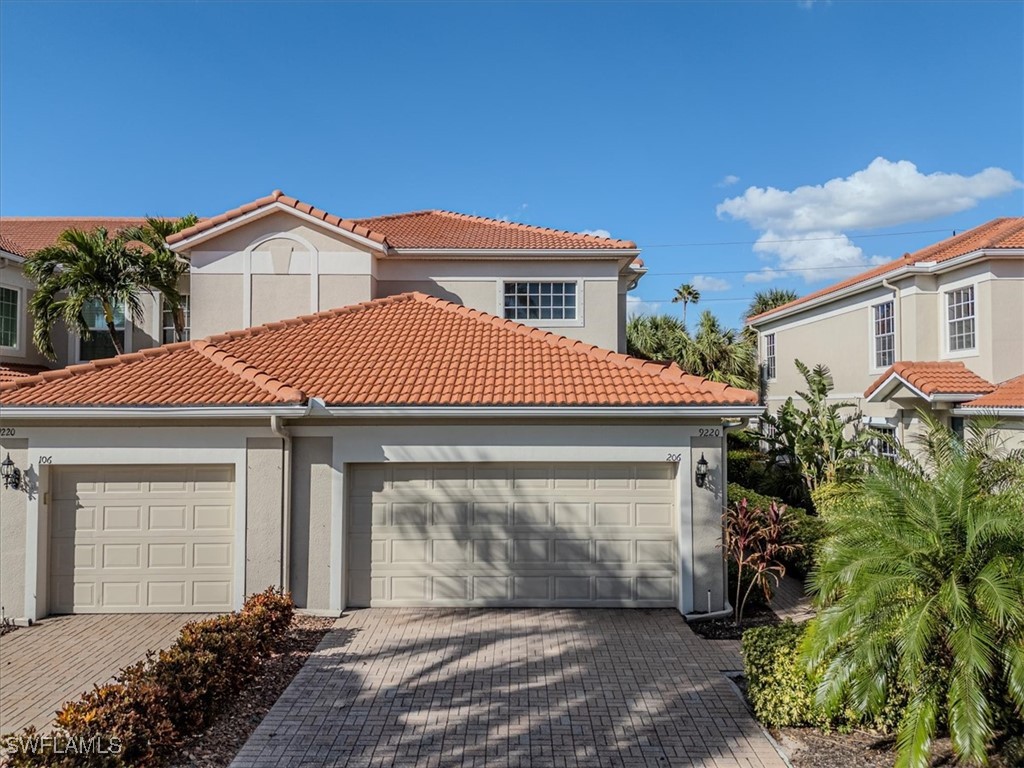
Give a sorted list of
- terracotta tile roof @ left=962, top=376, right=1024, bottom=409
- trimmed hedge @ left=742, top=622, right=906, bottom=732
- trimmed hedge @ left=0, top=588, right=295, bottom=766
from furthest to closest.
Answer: terracotta tile roof @ left=962, top=376, right=1024, bottom=409 < trimmed hedge @ left=742, top=622, right=906, bottom=732 < trimmed hedge @ left=0, top=588, right=295, bottom=766

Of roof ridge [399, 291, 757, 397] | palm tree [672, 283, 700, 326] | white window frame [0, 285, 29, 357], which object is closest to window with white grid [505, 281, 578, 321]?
roof ridge [399, 291, 757, 397]

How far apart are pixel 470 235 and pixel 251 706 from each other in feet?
42.6

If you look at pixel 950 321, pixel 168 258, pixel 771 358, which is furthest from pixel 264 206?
pixel 771 358

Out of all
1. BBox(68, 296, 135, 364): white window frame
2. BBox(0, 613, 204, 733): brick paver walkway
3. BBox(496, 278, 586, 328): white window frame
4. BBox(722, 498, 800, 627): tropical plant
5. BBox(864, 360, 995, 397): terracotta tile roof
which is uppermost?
BBox(496, 278, 586, 328): white window frame

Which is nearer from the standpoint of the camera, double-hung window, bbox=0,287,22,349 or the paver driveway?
the paver driveway

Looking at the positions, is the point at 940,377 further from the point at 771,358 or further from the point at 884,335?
the point at 771,358

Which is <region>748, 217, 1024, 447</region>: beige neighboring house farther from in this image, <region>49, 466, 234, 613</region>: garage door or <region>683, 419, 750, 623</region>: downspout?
<region>49, 466, 234, 613</region>: garage door

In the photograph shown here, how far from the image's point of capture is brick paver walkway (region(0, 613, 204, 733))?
7422 mm

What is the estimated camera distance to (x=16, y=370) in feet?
54.7

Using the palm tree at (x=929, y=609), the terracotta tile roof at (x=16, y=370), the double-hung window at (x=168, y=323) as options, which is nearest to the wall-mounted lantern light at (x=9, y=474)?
the terracotta tile roof at (x=16, y=370)

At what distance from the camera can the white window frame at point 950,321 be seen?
16.2 meters

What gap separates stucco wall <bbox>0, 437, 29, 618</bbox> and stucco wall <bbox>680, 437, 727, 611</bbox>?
10.8 metres

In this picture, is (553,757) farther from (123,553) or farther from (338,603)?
(123,553)

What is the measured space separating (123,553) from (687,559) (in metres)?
9.36
